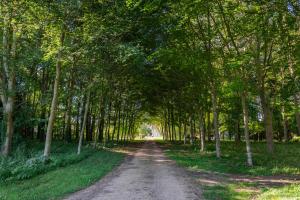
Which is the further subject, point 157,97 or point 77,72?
point 157,97

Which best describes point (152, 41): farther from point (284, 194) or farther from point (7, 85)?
point (284, 194)

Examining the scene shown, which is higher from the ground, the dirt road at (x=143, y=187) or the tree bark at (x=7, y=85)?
the tree bark at (x=7, y=85)

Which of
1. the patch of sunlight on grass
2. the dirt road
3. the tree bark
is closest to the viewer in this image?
the patch of sunlight on grass

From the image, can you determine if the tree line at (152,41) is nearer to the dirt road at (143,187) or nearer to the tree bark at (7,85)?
the tree bark at (7,85)

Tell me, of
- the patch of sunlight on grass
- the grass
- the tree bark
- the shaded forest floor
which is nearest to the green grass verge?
the grass

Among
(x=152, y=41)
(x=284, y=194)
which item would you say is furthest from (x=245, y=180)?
(x=152, y=41)

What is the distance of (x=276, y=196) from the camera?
9383 millimetres

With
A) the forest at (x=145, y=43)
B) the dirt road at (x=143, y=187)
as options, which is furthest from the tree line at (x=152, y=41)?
the dirt road at (x=143, y=187)

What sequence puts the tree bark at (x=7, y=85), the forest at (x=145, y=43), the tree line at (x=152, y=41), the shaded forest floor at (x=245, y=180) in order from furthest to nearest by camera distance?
the tree bark at (x=7, y=85) < the tree line at (x=152, y=41) < the forest at (x=145, y=43) < the shaded forest floor at (x=245, y=180)

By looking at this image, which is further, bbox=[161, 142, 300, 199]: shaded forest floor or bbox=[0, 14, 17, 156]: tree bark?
bbox=[0, 14, 17, 156]: tree bark

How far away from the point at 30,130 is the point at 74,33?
65.9 feet

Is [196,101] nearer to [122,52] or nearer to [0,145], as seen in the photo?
[122,52]

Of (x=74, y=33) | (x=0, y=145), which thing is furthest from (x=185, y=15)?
(x=0, y=145)

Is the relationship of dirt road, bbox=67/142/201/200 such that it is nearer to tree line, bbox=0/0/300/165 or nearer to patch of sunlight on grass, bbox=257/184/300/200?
patch of sunlight on grass, bbox=257/184/300/200
